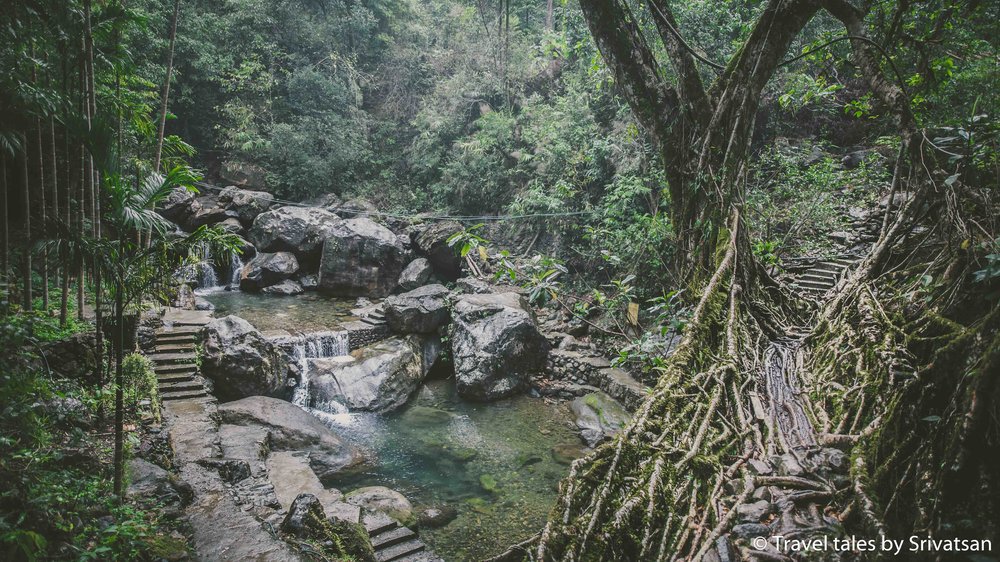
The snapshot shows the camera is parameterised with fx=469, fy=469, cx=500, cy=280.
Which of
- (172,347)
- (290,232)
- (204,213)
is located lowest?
(172,347)

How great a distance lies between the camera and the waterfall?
8.28 meters

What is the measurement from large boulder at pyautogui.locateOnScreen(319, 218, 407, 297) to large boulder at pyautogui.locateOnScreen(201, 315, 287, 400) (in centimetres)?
510

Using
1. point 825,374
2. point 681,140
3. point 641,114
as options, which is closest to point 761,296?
point 825,374

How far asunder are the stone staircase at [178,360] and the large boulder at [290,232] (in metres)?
6.17

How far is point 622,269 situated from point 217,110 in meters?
15.0

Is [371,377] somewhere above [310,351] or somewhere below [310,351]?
below

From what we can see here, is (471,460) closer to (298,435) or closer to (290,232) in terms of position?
(298,435)

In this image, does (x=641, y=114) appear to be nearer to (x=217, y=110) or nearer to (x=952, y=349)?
(x=952, y=349)

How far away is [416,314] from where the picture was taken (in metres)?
10.1

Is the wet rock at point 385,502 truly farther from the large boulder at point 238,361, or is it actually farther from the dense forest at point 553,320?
the large boulder at point 238,361

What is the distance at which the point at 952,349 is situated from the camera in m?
1.59

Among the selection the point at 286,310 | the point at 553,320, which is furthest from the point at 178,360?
the point at 553,320

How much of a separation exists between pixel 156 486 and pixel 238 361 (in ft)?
11.5

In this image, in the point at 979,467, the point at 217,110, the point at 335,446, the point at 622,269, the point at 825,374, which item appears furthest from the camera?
the point at 217,110
